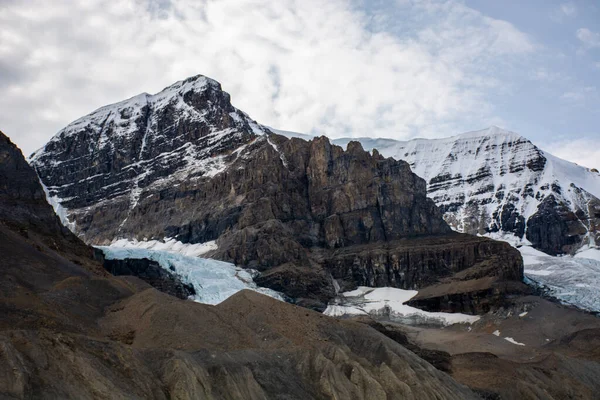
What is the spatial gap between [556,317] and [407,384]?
8648 centimetres

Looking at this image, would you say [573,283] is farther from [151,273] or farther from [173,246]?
[151,273]

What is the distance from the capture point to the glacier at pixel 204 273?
136875 mm

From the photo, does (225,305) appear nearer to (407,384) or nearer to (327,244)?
(407,384)

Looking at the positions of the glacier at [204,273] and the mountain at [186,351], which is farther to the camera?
the glacier at [204,273]

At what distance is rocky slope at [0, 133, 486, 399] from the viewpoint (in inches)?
1479

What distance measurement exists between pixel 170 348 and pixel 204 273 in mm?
96083

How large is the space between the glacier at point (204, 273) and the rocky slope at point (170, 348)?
6122 centimetres

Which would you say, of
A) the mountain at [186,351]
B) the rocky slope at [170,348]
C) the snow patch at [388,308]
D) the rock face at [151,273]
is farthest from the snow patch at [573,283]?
the rocky slope at [170,348]

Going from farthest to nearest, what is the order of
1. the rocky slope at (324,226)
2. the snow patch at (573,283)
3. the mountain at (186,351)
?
the rocky slope at (324,226), the snow patch at (573,283), the mountain at (186,351)

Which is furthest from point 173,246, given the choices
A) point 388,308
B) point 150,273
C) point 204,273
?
point 388,308

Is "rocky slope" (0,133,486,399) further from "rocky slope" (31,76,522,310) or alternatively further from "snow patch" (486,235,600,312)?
"snow patch" (486,235,600,312)

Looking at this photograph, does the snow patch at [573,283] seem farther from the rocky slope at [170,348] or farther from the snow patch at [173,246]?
the rocky slope at [170,348]

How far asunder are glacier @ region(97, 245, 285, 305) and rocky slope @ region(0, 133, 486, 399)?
61.2m

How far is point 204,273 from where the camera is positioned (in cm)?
14362
